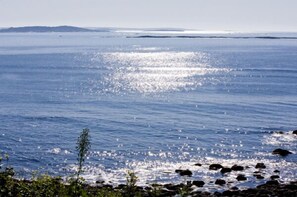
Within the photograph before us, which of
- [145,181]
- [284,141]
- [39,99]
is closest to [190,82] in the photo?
[39,99]

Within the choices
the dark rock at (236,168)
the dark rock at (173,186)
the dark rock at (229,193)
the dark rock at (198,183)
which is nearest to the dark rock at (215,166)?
the dark rock at (236,168)

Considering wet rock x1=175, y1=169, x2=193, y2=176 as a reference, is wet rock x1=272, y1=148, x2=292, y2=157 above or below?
above

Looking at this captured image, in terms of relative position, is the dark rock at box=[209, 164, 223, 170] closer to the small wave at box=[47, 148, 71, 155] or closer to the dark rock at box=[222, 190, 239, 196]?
the dark rock at box=[222, 190, 239, 196]

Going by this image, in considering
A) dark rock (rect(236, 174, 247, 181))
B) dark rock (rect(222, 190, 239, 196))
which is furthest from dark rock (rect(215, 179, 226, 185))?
dark rock (rect(222, 190, 239, 196))

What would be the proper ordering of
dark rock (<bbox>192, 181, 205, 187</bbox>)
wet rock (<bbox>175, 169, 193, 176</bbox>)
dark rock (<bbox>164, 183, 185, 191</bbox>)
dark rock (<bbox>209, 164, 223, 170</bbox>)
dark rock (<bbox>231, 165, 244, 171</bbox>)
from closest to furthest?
dark rock (<bbox>164, 183, 185, 191</bbox>), dark rock (<bbox>192, 181, 205, 187</bbox>), wet rock (<bbox>175, 169, 193, 176</bbox>), dark rock (<bbox>231, 165, 244, 171</bbox>), dark rock (<bbox>209, 164, 223, 170</bbox>)

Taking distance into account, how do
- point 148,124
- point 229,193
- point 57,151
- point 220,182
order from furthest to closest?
point 148,124 → point 57,151 → point 220,182 → point 229,193

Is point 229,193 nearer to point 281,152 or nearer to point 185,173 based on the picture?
point 185,173

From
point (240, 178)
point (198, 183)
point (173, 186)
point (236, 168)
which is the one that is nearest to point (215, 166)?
point (236, 168)

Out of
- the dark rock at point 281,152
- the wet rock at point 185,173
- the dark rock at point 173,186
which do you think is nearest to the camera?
the dark rock at point 173,186

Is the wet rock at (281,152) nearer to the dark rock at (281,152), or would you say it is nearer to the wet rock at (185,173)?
the dark rock at (281,152)

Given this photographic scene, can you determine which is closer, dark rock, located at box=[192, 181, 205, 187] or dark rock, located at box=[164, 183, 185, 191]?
dark rock, located at box=[164, 183, 185, 191]

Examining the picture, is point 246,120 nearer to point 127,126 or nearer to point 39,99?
point 127,126

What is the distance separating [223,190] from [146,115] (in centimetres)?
4196

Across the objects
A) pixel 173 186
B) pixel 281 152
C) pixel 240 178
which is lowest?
pixel 173 186
